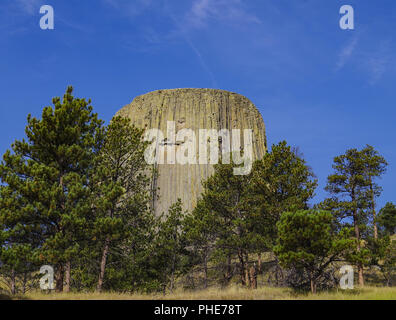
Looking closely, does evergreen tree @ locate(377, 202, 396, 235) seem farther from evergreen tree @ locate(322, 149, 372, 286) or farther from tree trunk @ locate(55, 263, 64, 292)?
tree trunk @ locate(55, 263, 64, 292)

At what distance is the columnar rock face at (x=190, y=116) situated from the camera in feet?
257

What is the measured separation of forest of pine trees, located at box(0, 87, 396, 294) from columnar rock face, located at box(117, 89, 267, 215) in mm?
40672

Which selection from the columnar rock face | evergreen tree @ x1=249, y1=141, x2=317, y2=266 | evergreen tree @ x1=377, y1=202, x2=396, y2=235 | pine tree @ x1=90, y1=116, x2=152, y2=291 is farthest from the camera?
the columnar rock face

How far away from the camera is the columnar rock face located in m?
78.4

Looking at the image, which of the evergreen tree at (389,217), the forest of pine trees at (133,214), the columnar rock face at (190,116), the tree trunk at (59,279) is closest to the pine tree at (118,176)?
the forest of pine trees at (133,214)

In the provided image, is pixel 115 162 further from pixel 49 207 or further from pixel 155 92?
pixel 155 92

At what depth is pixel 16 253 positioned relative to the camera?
19266mm

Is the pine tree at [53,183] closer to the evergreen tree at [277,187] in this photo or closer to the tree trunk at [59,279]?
the tree trunk at [59,279]

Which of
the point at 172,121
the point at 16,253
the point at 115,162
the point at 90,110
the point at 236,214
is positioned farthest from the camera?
the point at 172,121

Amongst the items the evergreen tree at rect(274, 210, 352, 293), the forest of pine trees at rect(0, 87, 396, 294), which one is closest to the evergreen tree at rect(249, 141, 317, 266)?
the forest of pine trees at rect(0, 87, 396, 294)

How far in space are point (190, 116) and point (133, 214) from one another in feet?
191
